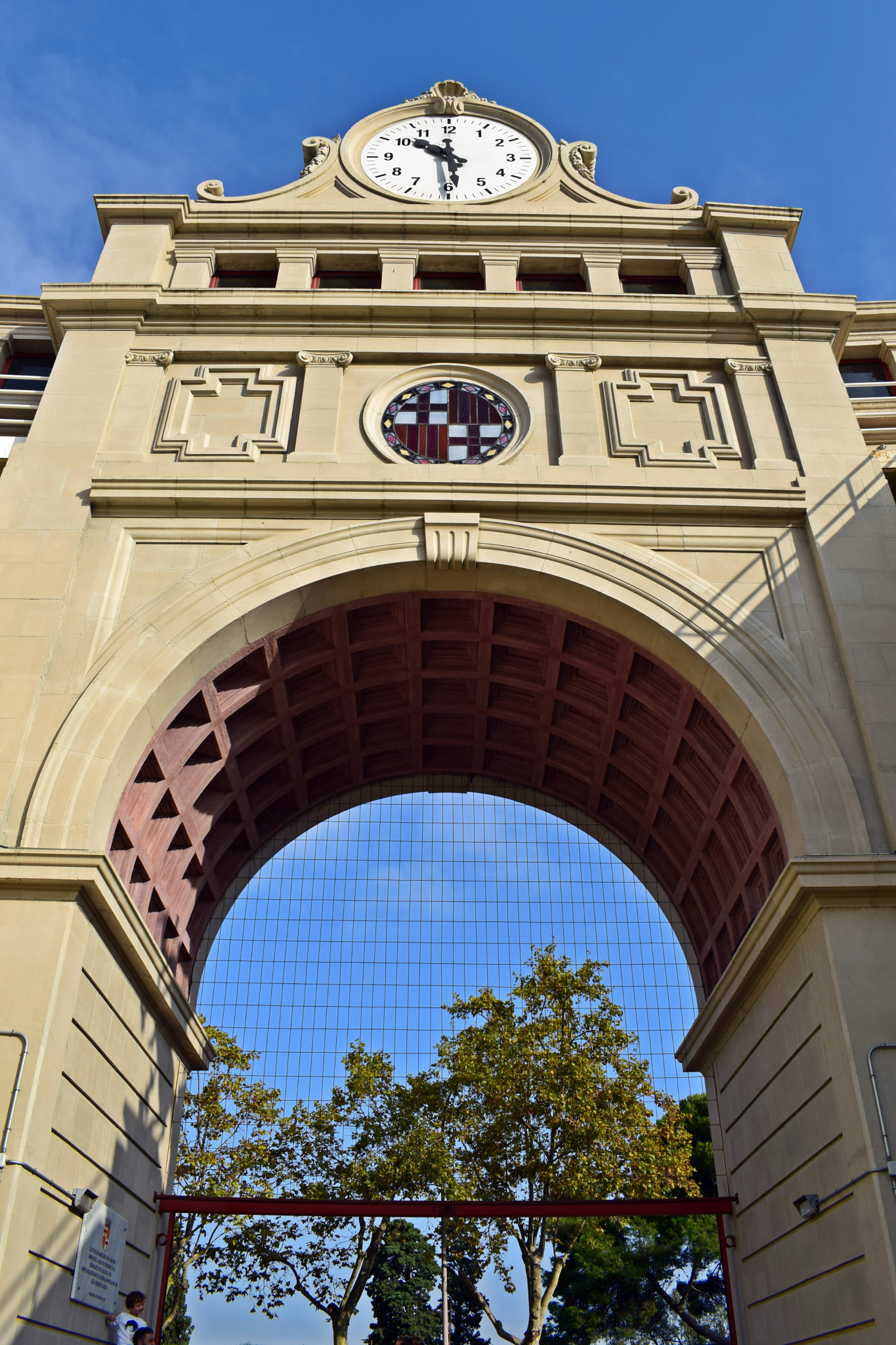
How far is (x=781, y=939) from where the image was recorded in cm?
1628

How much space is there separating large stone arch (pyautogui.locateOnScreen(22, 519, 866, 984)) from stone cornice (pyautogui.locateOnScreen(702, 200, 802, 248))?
1053 cm

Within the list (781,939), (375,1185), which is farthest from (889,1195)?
(375,1185)

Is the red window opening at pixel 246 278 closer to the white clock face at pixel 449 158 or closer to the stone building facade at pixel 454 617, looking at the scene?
the stone building facade at pixel 454 617

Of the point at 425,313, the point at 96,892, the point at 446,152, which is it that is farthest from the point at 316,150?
the point at 96,892

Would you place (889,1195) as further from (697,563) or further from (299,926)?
(299,926)

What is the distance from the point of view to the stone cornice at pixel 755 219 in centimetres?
2461

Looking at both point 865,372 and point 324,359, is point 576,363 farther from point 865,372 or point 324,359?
point 865,372

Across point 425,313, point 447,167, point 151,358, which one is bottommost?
point 151,358

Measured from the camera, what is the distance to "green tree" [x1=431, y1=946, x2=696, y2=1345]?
2242cm

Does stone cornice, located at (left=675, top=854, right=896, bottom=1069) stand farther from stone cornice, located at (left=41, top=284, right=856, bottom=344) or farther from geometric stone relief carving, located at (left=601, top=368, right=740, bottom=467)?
stone cornice, located at (left=41, top=284, right=856, bottom=344)

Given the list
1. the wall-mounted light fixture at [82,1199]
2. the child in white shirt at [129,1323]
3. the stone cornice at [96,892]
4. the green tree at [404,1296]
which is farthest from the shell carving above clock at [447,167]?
the green tree at [404,1296]

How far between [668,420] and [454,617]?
614 centimetres

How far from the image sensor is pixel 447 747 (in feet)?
86.1

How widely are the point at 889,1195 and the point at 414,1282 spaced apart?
27800mm
